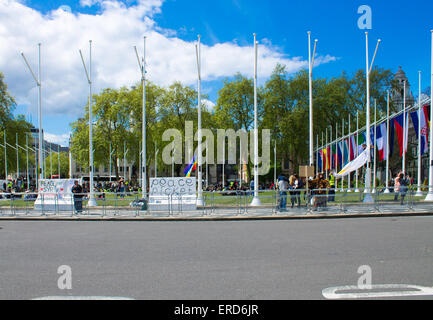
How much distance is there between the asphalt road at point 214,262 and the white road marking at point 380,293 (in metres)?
0.18

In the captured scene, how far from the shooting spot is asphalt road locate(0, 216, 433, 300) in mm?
5363

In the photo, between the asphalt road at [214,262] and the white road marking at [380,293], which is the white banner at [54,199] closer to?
the asphalt road at [214,262]

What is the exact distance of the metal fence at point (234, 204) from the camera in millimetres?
17172

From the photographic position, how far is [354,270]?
20.7ft

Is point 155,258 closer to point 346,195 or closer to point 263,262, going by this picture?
point 263,262

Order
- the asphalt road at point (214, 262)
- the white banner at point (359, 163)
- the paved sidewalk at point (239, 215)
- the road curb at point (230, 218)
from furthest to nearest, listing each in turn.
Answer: the white banner at point (359, 163)
the paved sidewalk at point (239, 215)
the road curb at point (230, 218)
the asphalt road at point (214, 262)

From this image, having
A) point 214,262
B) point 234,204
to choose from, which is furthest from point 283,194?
point 214,262

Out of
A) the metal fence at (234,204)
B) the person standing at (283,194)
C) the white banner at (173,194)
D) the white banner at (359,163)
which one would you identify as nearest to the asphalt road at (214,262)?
the metal fence at (234,204)

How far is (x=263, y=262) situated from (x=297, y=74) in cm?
5181

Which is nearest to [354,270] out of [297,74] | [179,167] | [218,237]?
[218,237]

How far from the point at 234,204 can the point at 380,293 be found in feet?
43.3

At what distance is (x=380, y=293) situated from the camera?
5051mm

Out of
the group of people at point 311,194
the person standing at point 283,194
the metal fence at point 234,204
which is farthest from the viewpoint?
the person standing at point 283,194

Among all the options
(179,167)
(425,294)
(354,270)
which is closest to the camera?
(425,294)
